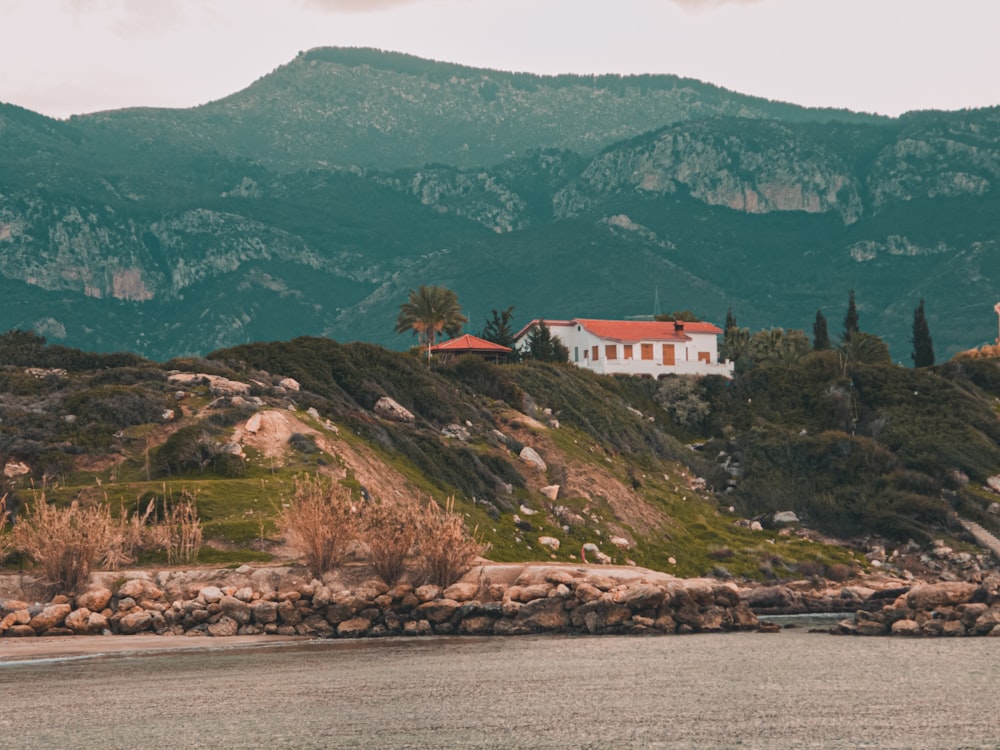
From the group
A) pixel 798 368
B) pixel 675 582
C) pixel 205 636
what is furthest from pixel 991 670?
pixel 798 368

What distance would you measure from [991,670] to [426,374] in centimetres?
6612

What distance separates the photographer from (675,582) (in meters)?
67.4

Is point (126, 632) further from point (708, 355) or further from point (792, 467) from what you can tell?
point (708, 355)

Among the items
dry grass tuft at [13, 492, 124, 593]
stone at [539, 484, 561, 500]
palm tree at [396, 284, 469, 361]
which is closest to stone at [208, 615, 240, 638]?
dry grass tuft at [13, 492, 124, 593]

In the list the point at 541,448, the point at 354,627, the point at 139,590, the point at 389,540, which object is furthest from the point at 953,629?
the point at 541,448

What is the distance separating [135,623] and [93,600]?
8.07 ft

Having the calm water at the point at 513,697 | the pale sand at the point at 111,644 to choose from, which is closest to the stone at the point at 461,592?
the calm water at the point at 513,697

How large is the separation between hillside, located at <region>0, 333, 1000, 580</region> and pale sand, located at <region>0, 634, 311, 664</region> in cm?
843

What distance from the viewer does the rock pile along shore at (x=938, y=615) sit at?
62.2 meters

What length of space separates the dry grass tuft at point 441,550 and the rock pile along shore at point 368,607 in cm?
93

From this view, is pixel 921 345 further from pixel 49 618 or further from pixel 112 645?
pixel 112 645

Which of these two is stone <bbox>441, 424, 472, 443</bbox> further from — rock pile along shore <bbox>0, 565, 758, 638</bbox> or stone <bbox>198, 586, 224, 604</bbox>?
stone <bbox>198, 586, 224, 604</bbox>

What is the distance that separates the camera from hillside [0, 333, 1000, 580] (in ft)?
253

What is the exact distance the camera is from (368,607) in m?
61.6
